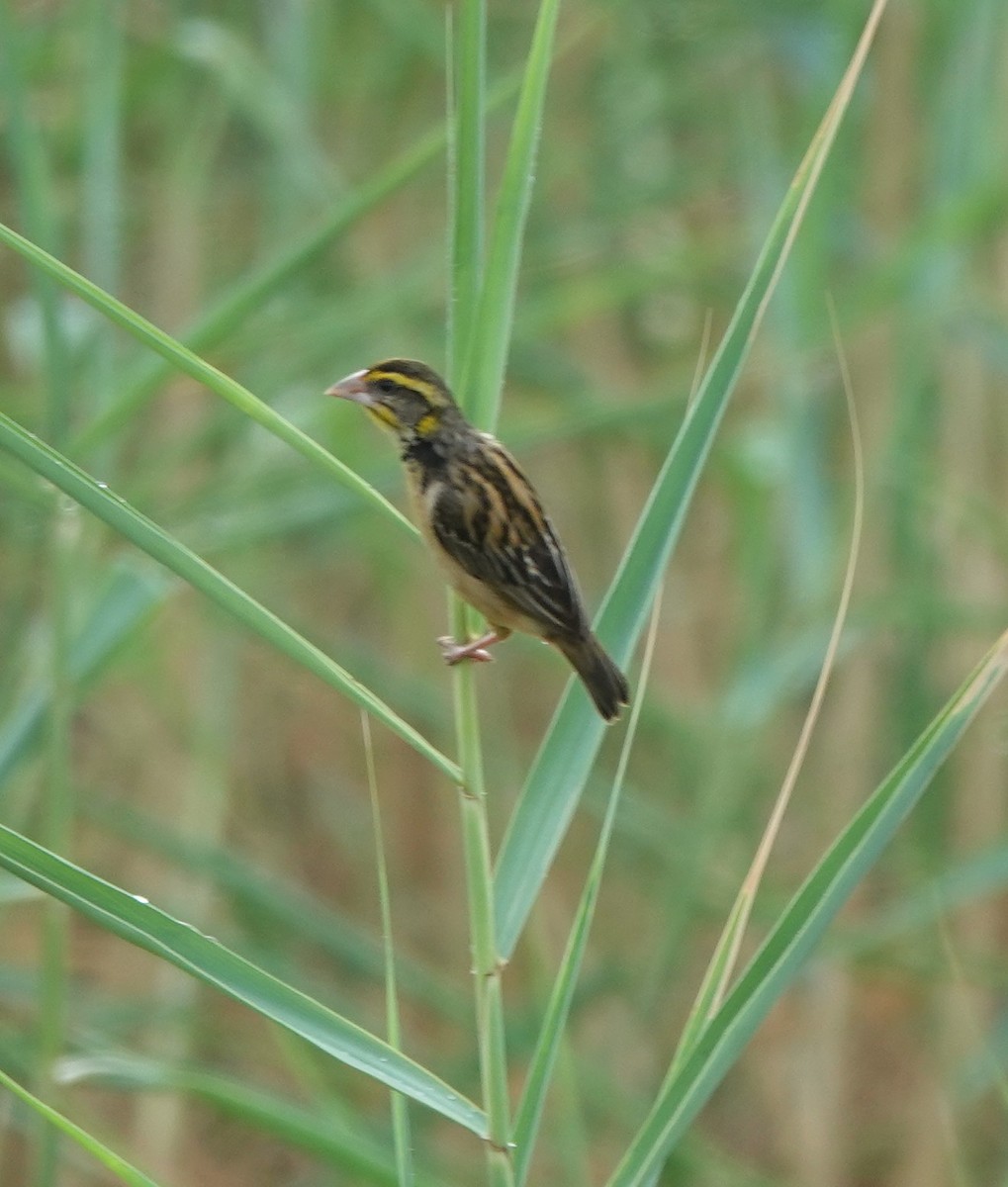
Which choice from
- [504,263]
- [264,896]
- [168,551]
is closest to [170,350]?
[168,551]

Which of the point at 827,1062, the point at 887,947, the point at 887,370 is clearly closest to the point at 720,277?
the point at 887,370

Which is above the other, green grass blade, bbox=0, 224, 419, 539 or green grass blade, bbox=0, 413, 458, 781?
green grass blade, bbox=0, 224, 419, 539

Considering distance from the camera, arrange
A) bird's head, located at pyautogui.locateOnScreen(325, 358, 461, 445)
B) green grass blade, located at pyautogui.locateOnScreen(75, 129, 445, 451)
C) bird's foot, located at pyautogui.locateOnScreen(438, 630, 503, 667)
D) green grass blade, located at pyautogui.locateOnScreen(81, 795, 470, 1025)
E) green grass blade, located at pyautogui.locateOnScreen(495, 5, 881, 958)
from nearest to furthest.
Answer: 1. green grass blade, located at pyautogui.locateOnScreen(495, 5, 881, 958)
2. bird's foot, located at pyautogui.locateOnScreen(438, 630, 503, 667)
3. green grass blade, located at pyautogui.locateOnScreen(75, 129, 445, 451)
4. bird's head, located at pyautogui.locateOnScreen(325, 358, 461, 445)
5. green grass blade, located at pyautogui.locateOnScreen(81, 795, 470, 1025)

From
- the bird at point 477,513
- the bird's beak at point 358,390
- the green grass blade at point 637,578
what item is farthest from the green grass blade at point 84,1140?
the bird's beak at point 358,390

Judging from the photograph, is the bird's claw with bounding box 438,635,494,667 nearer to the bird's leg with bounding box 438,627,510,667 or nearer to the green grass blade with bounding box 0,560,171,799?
the bird's leg with bounding box 438,627,510,667

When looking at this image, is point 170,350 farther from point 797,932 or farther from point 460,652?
point 797,932

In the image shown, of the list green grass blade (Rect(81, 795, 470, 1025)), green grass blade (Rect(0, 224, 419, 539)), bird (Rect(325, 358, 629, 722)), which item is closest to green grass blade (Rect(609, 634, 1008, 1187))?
green grass blade (Rect(0, 224, 419, 539))

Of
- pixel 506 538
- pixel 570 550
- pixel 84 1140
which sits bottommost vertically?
pixel 84 1140
